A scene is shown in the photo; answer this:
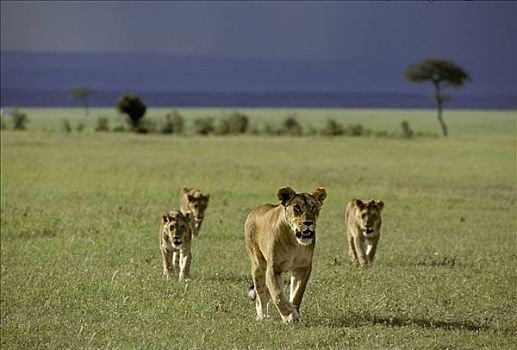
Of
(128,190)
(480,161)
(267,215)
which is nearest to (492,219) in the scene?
(128,190)

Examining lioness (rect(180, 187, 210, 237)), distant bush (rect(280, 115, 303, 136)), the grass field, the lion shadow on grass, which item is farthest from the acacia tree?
the lion shadow on grass

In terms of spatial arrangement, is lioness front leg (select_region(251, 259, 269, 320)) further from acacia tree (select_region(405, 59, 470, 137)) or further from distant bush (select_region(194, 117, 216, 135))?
acacia tree (select_region(405, 59, 470, 137))

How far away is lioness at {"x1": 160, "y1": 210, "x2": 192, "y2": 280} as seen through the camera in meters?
14.0

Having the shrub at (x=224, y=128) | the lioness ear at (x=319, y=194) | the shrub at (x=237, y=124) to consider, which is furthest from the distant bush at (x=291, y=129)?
the lioness ear at (x=319, y=194)

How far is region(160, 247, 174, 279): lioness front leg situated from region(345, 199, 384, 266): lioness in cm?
255

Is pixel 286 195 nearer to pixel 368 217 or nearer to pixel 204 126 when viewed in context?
pixel 368 217

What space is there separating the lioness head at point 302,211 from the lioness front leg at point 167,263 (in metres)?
4.04

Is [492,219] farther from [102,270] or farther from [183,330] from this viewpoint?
[183,330]

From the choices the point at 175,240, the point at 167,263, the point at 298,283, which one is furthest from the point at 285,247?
the point at 167,263

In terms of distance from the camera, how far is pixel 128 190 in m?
27.6

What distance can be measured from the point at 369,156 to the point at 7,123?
32.6 m

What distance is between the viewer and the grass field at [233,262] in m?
10.7

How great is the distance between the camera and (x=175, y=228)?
14.0 metres

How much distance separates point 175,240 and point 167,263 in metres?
0.49
